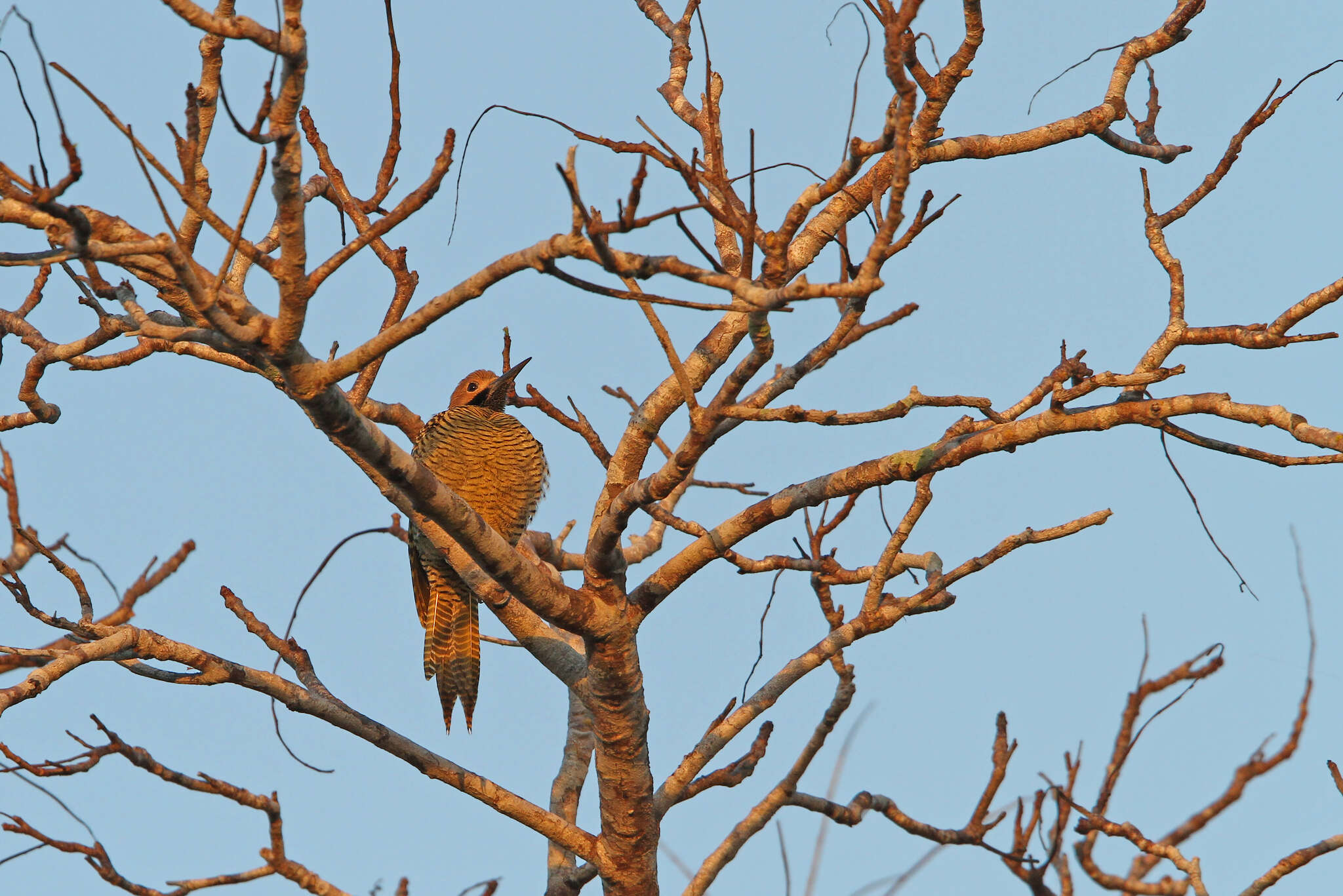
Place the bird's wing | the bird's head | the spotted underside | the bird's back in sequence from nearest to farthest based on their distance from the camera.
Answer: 1. the spotted underside
2. the bird's wing
3. the bird's back
4. the bird's head

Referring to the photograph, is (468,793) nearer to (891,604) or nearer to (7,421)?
(891,604)

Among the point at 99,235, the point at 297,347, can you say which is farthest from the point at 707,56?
the point at 99,235

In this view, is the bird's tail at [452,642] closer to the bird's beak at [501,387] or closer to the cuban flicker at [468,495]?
the cuban flicker at [468,495]

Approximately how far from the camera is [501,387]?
10375 millimetres

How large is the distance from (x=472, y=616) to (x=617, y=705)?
330 centimetres

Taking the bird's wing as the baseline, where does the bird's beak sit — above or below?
above

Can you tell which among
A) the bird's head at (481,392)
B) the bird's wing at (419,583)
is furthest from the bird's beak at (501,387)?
the bird's wing at (419,583)

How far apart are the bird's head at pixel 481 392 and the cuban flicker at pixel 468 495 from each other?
1 cm

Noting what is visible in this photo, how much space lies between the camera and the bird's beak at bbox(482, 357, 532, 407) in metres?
9.52

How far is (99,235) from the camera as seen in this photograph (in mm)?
3979

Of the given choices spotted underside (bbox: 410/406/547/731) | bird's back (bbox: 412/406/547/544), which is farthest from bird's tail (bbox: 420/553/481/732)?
bird's back (bbox: 412/406/547/544)

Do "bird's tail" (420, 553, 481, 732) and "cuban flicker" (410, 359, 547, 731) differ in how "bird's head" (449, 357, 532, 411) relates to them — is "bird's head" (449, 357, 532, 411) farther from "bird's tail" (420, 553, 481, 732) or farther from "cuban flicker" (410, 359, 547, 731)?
"bird's tail" (420, 553, 481, 732)

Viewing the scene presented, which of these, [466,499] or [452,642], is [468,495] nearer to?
[466,499]

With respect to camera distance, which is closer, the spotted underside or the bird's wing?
the spotted underside
